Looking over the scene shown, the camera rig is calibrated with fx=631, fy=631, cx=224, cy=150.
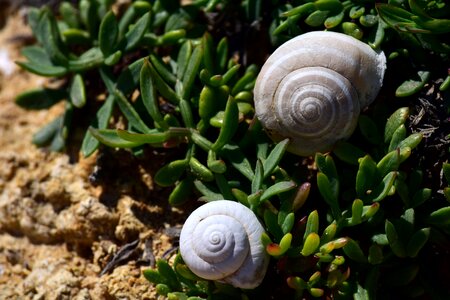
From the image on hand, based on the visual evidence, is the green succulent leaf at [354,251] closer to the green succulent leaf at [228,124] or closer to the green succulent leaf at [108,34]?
the green succulent leaf at [228,124]

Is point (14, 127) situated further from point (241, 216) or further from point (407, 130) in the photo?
point (407, 130)

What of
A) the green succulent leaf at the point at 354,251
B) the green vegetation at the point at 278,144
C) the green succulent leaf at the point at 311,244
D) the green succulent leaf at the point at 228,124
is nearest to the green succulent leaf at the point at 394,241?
the green vegetation at the point at 278,144

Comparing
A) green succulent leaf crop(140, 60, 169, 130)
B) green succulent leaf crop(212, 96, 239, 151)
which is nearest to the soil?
green succulent leaf crop(140, 60, 169, 130)

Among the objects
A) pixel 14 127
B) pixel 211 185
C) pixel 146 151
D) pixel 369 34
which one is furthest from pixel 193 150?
pixel 14 127

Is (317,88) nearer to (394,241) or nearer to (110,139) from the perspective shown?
(394,241)

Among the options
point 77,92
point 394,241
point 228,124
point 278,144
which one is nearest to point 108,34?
point 77,92

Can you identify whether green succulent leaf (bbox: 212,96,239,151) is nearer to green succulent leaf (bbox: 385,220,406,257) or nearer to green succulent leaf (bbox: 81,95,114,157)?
green succulent leaf (bbox: 81,95,114,157)
